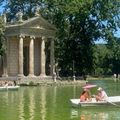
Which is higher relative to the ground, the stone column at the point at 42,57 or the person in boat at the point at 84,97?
the stone column at the point at 42,57

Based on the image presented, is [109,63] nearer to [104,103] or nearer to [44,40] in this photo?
[44,40]

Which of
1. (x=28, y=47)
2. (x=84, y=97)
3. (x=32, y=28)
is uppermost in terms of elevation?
(x=32, y=28)

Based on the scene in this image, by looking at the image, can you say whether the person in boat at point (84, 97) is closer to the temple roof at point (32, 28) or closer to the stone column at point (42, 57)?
the temple roof at point (32, 28)

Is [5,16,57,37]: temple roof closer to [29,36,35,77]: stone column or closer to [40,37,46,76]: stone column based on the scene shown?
[29,36,35,77]: stone column

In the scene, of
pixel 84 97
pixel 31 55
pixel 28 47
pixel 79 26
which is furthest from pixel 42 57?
pixel 84 97

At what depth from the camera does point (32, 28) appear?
88.3 m

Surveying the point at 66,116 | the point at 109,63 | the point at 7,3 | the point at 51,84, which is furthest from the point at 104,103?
the point at 109,63

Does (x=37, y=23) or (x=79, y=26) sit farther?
(x=79, y=26)

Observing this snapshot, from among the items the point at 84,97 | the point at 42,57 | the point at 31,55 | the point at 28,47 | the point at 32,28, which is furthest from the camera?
the point at 28,47

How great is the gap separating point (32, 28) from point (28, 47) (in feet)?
24.8

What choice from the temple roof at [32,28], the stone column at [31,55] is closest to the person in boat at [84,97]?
the temple roof at [32,28]

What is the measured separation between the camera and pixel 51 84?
7981 cm

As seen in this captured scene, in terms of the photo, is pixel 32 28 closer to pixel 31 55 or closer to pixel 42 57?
pixel 31 55

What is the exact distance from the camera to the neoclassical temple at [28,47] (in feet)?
287
